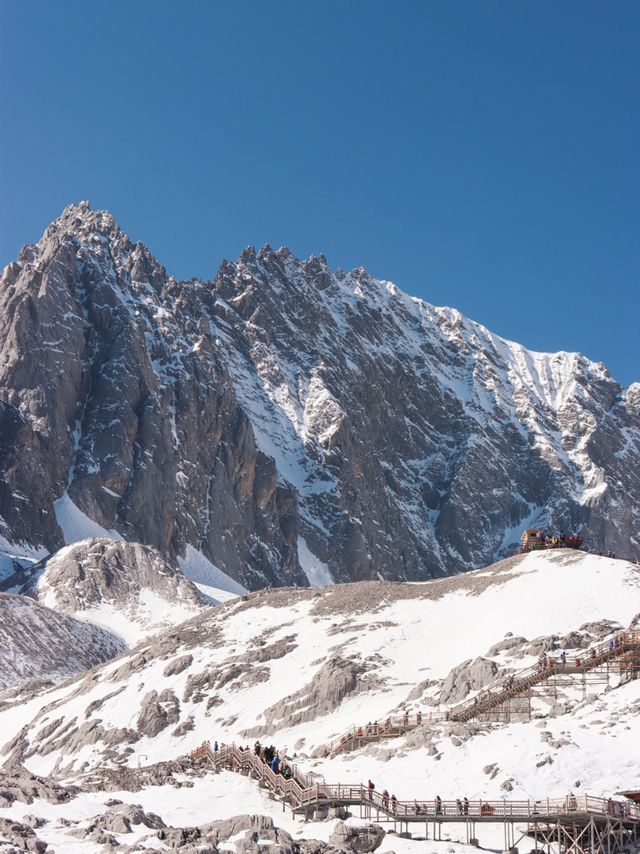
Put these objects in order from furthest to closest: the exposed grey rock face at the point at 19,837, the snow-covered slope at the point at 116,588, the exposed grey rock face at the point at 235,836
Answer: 1. the snow-covered slope at the point at 116,588
2. the exposed grey rock face at the point at 235,836
3. the exposed grey rock face at the point at 19,837

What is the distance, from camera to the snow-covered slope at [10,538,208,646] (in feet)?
510

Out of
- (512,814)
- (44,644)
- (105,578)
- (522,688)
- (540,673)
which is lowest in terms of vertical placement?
(512,814)

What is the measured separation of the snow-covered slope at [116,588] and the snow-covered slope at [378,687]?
153ft

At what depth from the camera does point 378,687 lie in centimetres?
8081

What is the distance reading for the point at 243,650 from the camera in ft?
314

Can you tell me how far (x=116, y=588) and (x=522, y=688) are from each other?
10767cm

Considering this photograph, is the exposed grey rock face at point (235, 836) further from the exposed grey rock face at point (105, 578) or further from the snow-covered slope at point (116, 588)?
the exposed grey rock face at point (105, 578)

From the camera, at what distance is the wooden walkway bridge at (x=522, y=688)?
63312mm

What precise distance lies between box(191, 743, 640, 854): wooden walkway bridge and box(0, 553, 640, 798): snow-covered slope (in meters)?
2.55

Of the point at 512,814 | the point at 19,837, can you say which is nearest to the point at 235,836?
the point at 19,837

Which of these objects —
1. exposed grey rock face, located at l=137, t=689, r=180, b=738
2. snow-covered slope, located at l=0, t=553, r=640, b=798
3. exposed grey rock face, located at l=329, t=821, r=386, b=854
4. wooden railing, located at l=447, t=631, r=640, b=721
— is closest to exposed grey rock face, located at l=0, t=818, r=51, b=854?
exposed grey rock face, located at l=329, t=821, r=386, b=854

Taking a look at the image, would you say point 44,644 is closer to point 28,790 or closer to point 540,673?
point 540,673

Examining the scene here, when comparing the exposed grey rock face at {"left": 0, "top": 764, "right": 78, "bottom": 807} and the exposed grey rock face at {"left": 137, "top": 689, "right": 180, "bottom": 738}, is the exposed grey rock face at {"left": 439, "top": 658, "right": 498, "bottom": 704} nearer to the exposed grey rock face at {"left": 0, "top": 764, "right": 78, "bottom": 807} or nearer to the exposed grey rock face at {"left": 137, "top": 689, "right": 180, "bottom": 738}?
the exposed grey rock face at {"left": 137, "top": 689, "right": 180, "bottom": 738}

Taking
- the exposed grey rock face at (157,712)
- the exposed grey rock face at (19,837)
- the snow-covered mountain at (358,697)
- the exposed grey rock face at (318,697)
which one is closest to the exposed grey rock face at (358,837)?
the snow-covered mountain at (358,697)
